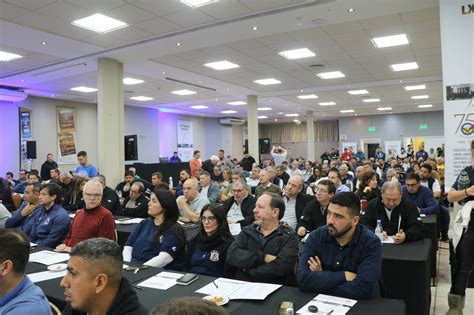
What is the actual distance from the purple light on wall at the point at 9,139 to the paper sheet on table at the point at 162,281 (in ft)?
39.7

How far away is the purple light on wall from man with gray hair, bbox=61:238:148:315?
41.9ft

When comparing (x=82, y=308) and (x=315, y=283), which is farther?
(x=315, y=283)

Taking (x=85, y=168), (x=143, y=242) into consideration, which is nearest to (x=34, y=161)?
(x=85, y=168)

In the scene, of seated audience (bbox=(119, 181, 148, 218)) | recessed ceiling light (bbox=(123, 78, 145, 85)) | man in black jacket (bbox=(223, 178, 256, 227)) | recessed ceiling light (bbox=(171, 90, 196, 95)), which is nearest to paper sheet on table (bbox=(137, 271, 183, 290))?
man in black jacket (bbox=(223, 178, 256, 227))

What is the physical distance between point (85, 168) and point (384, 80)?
29.9 ft

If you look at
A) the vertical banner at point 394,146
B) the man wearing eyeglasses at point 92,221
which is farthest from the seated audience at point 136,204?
the vertical banner at point 394,146

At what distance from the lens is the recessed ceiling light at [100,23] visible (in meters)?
5.67

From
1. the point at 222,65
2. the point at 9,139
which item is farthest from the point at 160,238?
the point at 9,139

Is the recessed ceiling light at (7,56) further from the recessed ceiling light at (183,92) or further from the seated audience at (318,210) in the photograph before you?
the seated audience at (318,210)

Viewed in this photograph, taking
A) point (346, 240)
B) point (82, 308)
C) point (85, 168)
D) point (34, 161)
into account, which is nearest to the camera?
point (82, 308)

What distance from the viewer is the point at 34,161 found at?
1311cm

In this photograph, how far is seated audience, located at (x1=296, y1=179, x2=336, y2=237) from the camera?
415cm

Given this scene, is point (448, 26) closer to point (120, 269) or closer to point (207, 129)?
point (120, 269)

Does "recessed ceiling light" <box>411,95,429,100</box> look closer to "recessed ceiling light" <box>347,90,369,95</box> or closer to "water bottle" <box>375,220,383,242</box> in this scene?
"recessed ceiling light" <box>347,90,369,95</box>
